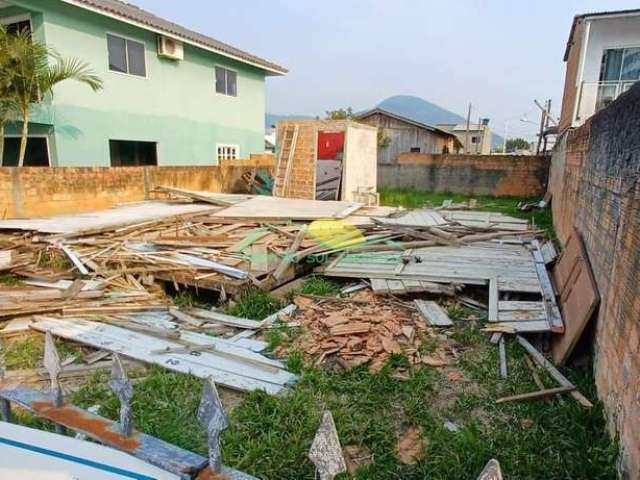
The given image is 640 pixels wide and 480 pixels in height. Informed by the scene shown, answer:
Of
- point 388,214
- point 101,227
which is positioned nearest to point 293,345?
point 101,227

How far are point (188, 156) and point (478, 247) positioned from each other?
39.4ft

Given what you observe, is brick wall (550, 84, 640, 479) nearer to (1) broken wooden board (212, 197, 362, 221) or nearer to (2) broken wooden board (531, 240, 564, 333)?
(2) broken wooden board (531, 240, 564, 333)

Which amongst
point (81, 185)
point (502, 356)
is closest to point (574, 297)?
point (502, 356)

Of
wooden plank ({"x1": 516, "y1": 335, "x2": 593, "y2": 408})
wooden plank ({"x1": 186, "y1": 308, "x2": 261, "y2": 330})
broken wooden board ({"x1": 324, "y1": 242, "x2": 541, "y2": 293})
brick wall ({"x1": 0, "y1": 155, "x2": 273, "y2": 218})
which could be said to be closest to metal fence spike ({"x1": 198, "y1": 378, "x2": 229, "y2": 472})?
wooden plank ({"x1": 516, "y1": 335, "x2": 593, "y2": 408})

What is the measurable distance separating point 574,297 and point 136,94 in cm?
1361

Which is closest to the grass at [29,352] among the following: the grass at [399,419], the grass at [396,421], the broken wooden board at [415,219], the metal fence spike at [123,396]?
the grass at [399,419]

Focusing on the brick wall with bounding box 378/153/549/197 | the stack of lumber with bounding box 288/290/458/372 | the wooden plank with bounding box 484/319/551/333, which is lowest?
the stack of lumber with bounding box 288/290/458/372

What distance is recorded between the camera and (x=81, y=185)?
359 inches

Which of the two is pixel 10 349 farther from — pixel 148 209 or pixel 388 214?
pixel 388 214

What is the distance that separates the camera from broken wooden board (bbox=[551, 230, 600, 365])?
11.4 ft

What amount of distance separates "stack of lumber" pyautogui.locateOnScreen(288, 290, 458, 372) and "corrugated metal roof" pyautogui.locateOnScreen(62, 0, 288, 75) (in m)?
11.1

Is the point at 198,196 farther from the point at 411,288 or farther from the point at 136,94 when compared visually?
the point at 411,288

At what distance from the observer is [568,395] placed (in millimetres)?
3117

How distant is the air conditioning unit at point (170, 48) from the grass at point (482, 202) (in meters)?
8.78
